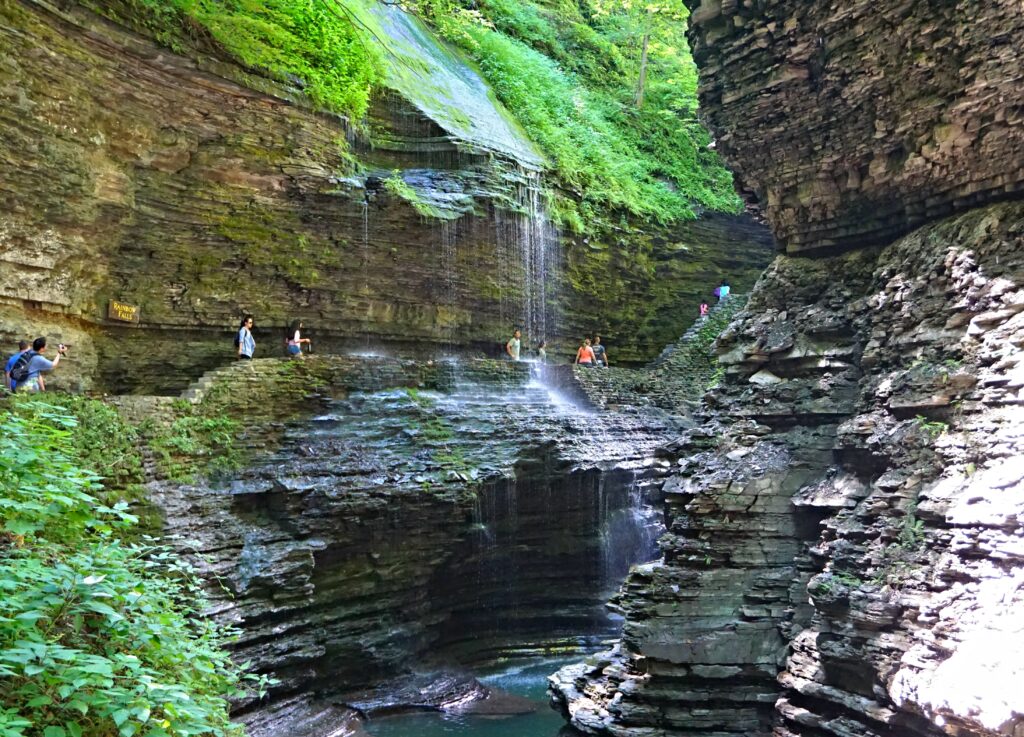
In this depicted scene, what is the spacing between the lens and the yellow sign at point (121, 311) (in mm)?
14289

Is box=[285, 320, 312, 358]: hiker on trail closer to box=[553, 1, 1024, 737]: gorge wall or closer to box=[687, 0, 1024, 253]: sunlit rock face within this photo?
box=[553, 1, 1024, 737]: gorge wall

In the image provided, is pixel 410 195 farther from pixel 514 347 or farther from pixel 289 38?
pixel 514 347

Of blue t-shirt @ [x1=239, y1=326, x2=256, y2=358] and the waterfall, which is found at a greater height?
the waterfall

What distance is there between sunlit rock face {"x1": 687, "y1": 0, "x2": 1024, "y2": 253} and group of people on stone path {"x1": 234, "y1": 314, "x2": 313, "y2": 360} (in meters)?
8.96

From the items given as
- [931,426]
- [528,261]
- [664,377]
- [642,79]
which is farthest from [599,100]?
[931,426]

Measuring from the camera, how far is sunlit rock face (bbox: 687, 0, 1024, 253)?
9094 millimetres

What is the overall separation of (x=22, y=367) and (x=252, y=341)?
458cm

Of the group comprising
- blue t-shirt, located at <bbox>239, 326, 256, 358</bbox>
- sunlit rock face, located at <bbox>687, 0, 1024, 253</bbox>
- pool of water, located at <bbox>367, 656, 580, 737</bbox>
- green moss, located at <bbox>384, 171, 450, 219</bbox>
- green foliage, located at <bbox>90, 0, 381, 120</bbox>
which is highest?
green foliage, located at <bbox>90, 0, 381, 120</bbox>

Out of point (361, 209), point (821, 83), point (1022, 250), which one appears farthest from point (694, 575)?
point (361, 209)

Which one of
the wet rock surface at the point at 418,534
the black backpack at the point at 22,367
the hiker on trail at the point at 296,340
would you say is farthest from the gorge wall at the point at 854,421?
the black backpack at the point at 22,367

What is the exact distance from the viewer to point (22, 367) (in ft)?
36.8

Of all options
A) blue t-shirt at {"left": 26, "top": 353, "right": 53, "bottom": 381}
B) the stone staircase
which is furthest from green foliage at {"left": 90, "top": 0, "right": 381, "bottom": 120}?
the stone staircase

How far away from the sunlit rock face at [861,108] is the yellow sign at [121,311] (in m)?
10.9

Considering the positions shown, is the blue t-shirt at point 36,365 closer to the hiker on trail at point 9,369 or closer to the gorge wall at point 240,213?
the hiker on trail at point 9,369
